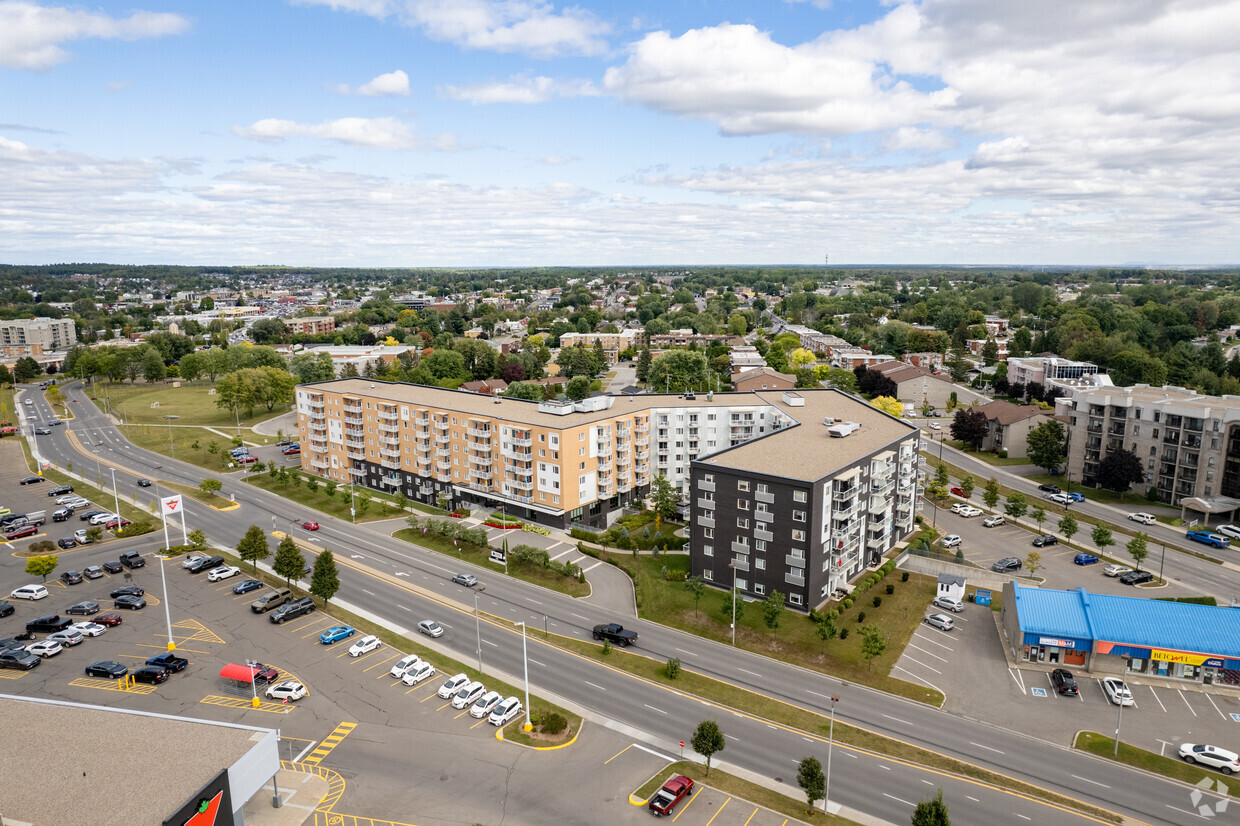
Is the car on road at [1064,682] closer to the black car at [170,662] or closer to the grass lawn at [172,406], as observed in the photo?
the black car at [170,662]

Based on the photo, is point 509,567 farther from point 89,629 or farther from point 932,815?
point 932,815

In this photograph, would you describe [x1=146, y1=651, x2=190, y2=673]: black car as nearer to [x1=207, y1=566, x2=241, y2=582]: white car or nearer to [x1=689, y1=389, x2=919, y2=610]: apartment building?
[x1=207, y1=566, x2=241, y2=582]: white car

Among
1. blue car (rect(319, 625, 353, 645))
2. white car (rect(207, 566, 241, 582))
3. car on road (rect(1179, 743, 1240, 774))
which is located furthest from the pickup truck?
white car (rect(207, 566, 241, 582))

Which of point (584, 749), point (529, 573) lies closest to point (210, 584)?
point (529, 573)

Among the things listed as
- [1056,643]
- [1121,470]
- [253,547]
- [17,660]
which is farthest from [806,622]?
[17,660]

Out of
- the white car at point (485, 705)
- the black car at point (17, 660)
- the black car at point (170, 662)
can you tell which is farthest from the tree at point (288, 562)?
the white car at point (485, 705)
